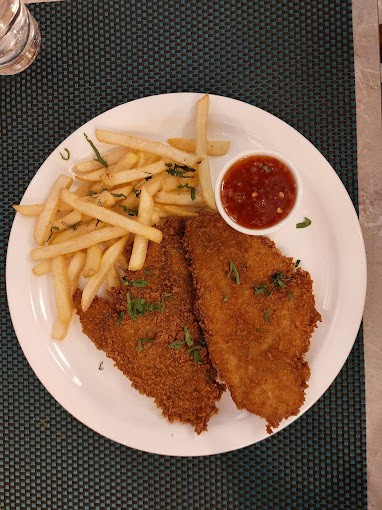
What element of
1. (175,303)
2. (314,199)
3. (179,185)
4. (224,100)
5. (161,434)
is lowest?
(161,434)

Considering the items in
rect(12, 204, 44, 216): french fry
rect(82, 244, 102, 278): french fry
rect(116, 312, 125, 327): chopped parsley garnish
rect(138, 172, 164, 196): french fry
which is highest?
rect(138, 172, 164, 196): french fry

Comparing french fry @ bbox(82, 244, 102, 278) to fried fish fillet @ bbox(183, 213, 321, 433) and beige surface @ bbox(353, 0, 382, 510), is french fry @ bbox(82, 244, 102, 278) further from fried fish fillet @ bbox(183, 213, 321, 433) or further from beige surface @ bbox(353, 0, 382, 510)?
beige surface @ bbox(353, 0, 382, 510)

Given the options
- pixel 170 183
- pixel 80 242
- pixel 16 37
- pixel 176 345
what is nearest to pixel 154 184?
pixel 170 183

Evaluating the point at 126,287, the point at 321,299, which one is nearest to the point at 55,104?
the point at 126,287

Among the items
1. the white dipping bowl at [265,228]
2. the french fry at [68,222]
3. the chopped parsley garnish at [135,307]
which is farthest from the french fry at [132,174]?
the chopped parsley garnish at [135,307]

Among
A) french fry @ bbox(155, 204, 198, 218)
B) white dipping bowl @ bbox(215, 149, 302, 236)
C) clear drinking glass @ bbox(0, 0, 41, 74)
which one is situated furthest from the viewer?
clear drinking glass @ bbox(0, 0, 41, 74)

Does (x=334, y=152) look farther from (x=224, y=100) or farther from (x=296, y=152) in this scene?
(x=224, y=100)

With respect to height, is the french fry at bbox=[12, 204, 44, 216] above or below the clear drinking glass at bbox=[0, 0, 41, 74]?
below

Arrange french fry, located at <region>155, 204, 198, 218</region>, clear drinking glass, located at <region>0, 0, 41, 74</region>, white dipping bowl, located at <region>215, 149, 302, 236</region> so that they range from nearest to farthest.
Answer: white dipping bowl, located at <region>215, 149, 302, 236</region> < french fry, located at <region>155, 204, 198, 218</region> < clear drinking glass, located at <region>0, 0, 41, 74</region>

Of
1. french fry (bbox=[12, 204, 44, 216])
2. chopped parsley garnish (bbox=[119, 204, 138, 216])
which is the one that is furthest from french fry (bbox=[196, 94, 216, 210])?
french fry (bbox=[12, 204, 44, 216])
